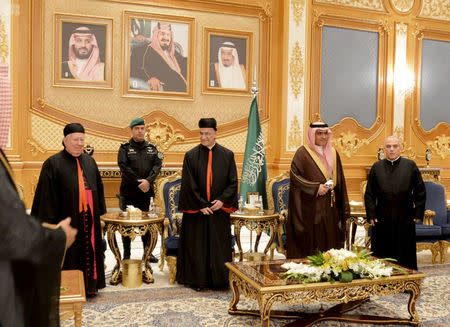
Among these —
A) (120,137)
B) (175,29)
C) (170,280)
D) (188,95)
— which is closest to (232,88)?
(188,95)

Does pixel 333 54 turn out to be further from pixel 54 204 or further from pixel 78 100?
pixel 54 204

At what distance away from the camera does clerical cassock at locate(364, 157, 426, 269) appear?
4.72 metres

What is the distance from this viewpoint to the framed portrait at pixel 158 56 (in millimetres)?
7738

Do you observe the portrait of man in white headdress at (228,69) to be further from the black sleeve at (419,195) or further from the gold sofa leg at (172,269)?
the black sleeve at (419,195)

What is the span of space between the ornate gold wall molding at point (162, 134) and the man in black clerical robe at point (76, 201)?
139 inches

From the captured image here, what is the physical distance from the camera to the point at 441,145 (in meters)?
9.70

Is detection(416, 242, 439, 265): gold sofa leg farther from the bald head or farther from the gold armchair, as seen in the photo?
the gold armchair

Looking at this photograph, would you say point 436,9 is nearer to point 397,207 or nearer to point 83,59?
point 397,207

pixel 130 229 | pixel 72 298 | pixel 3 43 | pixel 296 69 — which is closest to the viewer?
pixel 72 298

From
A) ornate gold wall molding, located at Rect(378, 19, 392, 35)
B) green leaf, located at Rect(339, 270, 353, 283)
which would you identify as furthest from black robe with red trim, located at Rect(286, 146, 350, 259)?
ornate gold wall molding, located at Rect(378, 19, 392, 35)

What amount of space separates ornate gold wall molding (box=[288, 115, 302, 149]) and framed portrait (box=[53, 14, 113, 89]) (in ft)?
10.6

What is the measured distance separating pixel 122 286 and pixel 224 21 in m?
5.26

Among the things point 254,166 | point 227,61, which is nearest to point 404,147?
point 227,61

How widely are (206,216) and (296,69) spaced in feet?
15.1
